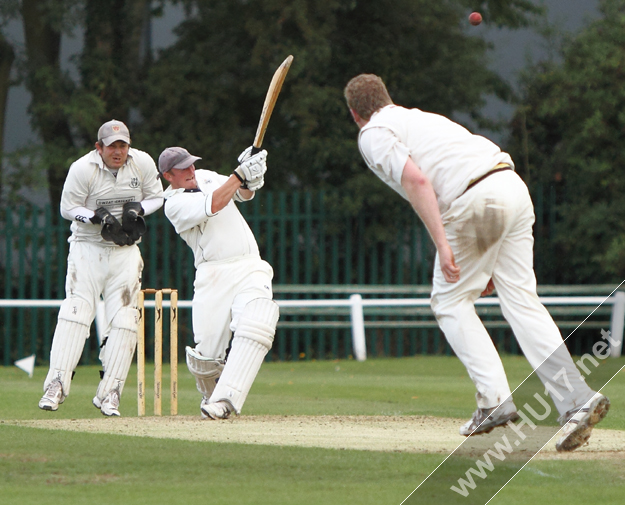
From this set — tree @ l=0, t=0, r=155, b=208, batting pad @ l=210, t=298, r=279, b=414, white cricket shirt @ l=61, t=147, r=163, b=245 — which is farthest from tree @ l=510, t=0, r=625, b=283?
batting pad @ l=210, t=298, r=279, b=414

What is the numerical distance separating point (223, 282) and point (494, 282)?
1879 mm

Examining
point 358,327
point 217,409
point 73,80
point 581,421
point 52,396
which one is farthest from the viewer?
point 73,80

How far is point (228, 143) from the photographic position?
1589 cm

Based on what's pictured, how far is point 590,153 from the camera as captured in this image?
49.2 feet

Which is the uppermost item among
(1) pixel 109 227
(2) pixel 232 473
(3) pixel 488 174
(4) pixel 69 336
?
(3) pixel 488 174

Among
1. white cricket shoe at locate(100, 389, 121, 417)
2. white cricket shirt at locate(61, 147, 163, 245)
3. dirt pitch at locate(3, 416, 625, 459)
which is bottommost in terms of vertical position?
white cricket shoe at locate(100, 389, 121, 417)

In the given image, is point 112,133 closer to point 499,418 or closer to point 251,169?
point 251,169

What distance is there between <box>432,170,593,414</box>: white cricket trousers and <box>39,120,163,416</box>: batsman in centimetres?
290

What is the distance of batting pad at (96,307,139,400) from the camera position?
24.3 feet

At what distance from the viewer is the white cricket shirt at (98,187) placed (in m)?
7.51

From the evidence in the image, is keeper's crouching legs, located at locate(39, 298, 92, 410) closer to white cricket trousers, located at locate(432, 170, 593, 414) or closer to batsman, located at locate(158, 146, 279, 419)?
batsman, located at locate(158, 146, 279, 419)

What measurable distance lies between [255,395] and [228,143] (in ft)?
23.3

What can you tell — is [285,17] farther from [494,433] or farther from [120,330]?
[494,433]

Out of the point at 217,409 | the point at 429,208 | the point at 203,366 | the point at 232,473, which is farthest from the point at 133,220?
the point at 232,473
